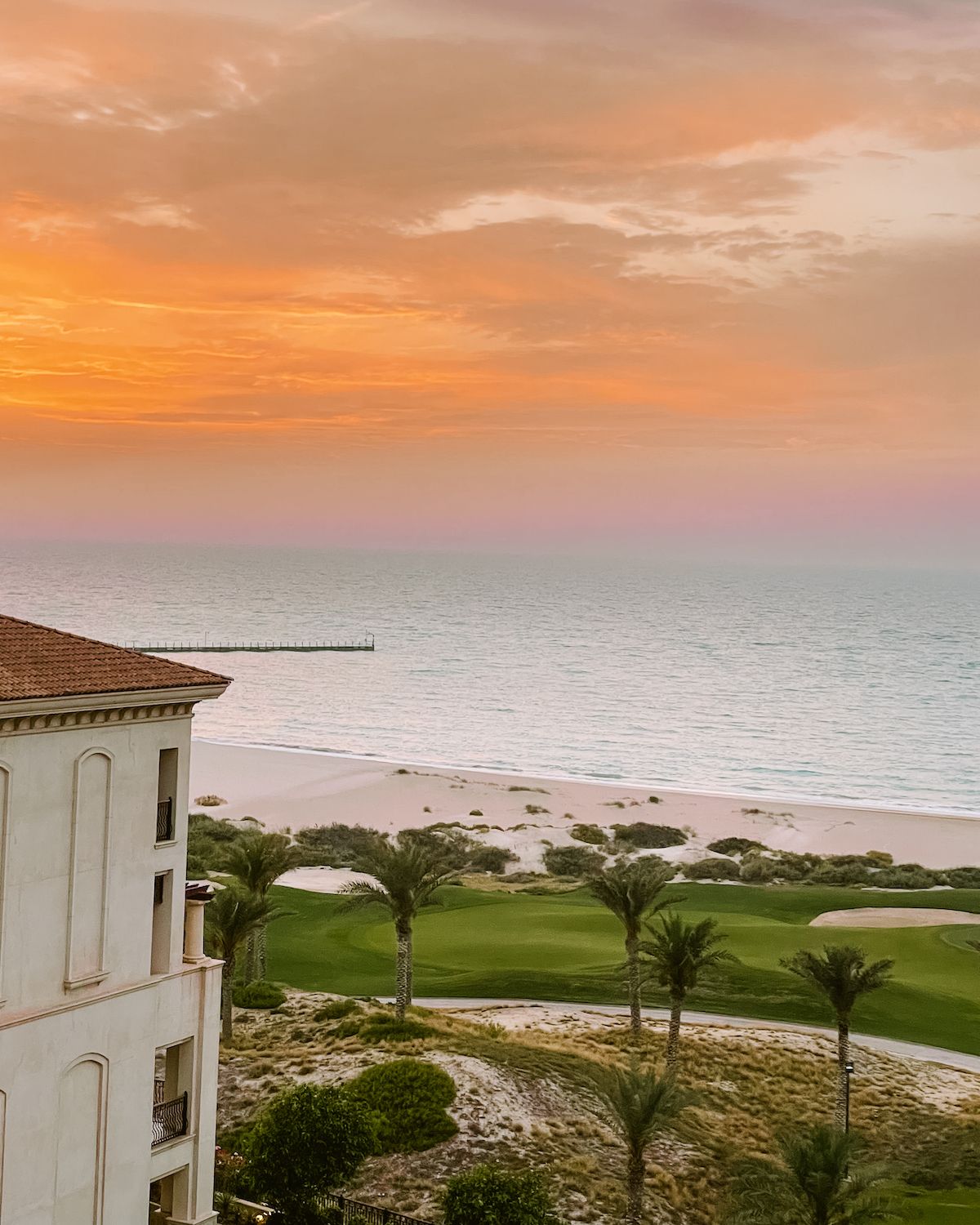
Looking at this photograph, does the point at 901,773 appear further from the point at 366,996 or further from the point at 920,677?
the point at 366,996

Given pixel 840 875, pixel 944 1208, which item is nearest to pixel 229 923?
pixel 944 1208

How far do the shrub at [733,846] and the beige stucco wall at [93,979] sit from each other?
46.8 m

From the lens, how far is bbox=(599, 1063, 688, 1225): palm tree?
888 inches

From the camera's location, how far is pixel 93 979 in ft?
59.0

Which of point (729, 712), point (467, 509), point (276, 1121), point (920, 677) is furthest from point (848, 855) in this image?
point (467, 509)

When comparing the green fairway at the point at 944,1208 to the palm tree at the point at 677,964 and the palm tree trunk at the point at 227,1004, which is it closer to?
the palm tree at the point at 677,964

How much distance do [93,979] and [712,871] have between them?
145ft

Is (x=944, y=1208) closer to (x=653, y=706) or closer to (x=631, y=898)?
(x=631, y=898)

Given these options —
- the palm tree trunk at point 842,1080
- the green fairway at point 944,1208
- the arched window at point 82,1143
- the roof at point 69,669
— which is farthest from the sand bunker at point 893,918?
the roof at point 69,669

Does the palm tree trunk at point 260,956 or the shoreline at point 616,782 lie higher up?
the shoreline at point 616,782

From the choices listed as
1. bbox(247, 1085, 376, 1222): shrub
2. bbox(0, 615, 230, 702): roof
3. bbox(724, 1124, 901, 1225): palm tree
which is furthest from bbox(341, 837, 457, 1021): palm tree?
bbox(0, 615, 230, 702): roof

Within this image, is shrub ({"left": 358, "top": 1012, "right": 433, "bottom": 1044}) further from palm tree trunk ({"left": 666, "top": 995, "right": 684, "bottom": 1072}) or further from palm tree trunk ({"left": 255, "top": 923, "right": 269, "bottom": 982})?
palm tree trunk ({"left": 666, "top": 995, "right": 684, "bottom": 1072})

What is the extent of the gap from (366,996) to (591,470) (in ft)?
478

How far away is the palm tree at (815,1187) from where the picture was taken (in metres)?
20.8
